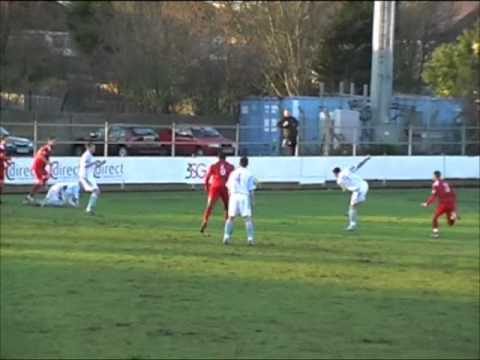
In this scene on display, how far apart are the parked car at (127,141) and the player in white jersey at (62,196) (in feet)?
36.0

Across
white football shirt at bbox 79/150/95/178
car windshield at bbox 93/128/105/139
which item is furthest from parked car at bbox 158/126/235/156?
white football shirt at bbox 79/150/95/178

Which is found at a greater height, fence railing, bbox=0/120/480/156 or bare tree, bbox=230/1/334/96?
bare tree, bbox=230/1/334/96

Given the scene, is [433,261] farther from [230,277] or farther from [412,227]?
[412,227]

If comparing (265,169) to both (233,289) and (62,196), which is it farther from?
(233,289)

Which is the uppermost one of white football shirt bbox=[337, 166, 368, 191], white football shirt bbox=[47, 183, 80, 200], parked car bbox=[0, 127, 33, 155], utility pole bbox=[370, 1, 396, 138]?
utility pole bbox=[370, 1, 396, 138]

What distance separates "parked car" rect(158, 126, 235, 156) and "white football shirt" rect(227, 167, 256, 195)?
21.8 m

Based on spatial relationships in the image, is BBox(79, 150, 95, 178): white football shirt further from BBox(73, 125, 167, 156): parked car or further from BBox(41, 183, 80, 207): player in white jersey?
BBox(73, 125, 167, 156): parked car

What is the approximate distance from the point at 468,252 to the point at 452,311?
245 inches

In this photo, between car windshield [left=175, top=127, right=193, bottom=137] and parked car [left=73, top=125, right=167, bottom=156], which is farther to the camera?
car windshield [left=175, top=127, right=193, bottom=137]

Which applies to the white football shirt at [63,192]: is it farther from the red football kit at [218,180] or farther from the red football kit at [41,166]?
the red football kit at [218,180]

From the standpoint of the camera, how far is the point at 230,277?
15.7m

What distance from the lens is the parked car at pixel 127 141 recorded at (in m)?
40.5

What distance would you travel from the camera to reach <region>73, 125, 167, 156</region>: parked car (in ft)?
133

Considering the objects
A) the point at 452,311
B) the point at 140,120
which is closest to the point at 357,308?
the point at 452,311
